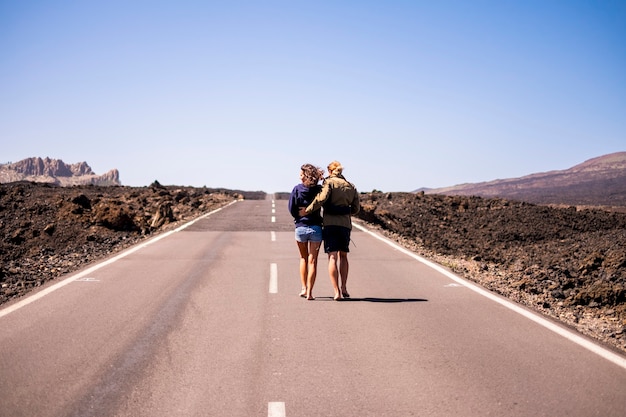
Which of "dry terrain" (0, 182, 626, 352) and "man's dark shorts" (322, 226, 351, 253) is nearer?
"man's dark shorts" (322, 226, 351, 253)

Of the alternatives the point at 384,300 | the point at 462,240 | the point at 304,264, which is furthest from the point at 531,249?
the point at 304,264

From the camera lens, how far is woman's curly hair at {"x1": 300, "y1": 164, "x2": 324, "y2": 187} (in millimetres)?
9203

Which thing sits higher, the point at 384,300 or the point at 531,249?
the point at 384,300

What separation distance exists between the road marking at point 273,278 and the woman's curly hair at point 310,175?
197 cm

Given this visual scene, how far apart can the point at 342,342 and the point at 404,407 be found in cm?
200

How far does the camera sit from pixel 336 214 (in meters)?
9.30

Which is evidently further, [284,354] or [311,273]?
[311,273]

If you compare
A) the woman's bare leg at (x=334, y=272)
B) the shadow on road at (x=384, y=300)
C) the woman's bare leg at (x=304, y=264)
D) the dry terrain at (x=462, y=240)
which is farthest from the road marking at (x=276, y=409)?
the woman's bare leg at (x=304, y=264)

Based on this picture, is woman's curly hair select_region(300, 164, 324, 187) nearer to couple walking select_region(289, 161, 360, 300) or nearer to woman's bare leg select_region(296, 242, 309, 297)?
couple walking select_region(289, 161, 360, 300)

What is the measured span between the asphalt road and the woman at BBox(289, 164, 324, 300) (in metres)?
0.48

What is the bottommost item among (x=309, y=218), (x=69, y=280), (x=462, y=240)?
(x=462, y=240)

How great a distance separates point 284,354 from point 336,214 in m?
3.49

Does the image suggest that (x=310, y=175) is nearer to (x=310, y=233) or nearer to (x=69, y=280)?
(x=310, y=233)

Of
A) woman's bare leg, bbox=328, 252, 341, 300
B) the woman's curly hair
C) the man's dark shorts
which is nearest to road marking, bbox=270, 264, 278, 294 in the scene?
woman's bare leg, bbox=328, 252, 341, 300
